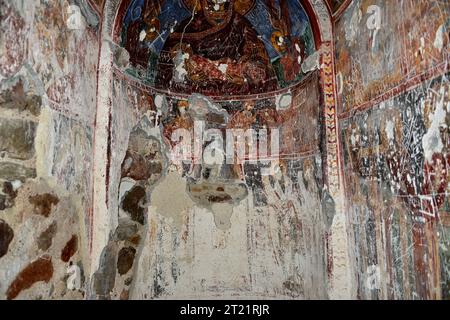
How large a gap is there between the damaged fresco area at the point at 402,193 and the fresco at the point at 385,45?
8.0 inches

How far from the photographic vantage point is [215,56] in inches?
245

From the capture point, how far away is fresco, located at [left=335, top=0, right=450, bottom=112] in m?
2.88

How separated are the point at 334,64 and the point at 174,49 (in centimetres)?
261

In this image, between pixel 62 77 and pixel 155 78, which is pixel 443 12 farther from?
pixel 155 78

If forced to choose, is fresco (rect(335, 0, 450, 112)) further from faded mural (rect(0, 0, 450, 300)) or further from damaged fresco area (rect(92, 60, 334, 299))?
damaged fresco area (rect(92, 60, 334, 299))

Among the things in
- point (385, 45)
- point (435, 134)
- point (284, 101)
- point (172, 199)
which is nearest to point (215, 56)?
point (284, 101)

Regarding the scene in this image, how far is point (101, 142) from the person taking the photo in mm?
4367

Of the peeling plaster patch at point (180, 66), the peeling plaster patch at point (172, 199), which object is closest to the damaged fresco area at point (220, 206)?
the peeling plaster patch at point (172, 199)

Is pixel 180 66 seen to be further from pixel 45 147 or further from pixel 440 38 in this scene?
pixel 440 38

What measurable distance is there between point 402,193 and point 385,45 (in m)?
1.49

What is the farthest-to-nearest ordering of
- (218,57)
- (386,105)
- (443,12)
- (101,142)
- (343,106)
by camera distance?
(218,57) → (343,106) → (101,142) → (386,105) → (443,12)

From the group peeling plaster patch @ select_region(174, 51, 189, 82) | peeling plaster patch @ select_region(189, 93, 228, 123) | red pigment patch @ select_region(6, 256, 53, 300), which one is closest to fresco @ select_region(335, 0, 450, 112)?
peeling plaster patch @ select_region(189, 93, 228, 123)

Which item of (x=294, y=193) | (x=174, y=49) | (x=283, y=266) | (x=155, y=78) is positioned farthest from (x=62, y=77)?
(x=283, y=266)

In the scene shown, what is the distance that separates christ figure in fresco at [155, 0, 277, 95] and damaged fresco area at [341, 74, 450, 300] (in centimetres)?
223
